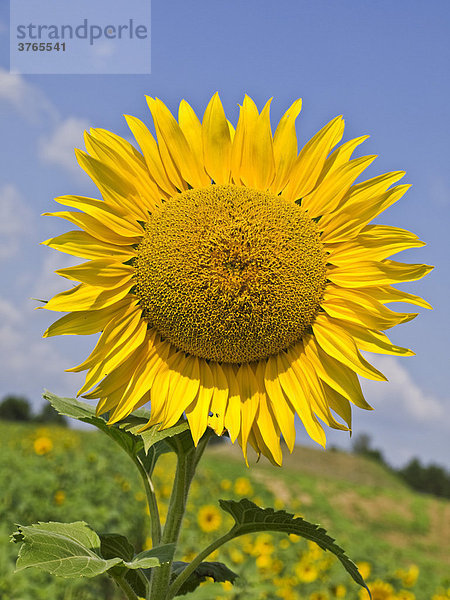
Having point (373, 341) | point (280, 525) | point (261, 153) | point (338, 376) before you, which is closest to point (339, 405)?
point (338, 376)

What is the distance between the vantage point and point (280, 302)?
1.88m

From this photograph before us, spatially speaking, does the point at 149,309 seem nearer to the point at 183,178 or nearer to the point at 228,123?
the point at 183,178

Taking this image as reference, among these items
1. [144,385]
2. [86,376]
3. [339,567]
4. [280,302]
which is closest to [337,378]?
[280,302]

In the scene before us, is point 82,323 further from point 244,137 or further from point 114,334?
point 244,137

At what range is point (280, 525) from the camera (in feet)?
6.58

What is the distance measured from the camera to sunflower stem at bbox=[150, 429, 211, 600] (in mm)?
1987

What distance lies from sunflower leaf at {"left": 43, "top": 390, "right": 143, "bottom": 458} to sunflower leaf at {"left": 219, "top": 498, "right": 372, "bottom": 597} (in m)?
0.33

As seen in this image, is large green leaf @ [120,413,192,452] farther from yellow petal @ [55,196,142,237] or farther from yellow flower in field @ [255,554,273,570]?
yellow flower in field @ [255,554,273,570]

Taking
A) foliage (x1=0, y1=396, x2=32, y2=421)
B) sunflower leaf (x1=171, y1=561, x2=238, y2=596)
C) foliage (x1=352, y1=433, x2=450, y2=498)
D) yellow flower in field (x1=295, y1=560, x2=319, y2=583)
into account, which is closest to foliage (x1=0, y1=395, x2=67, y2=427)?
foliage (x1=0, y1=396, x2=32, y2=421)

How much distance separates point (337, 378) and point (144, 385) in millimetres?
550

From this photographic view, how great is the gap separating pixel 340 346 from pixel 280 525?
0.58 meters

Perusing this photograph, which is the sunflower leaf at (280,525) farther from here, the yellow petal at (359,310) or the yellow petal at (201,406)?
the yellow petal at (359,310)

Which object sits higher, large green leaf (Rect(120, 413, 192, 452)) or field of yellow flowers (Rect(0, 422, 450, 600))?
large green leaf (Rect(120, 413, 192, 452))

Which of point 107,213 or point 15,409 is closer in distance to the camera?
point 107,213
